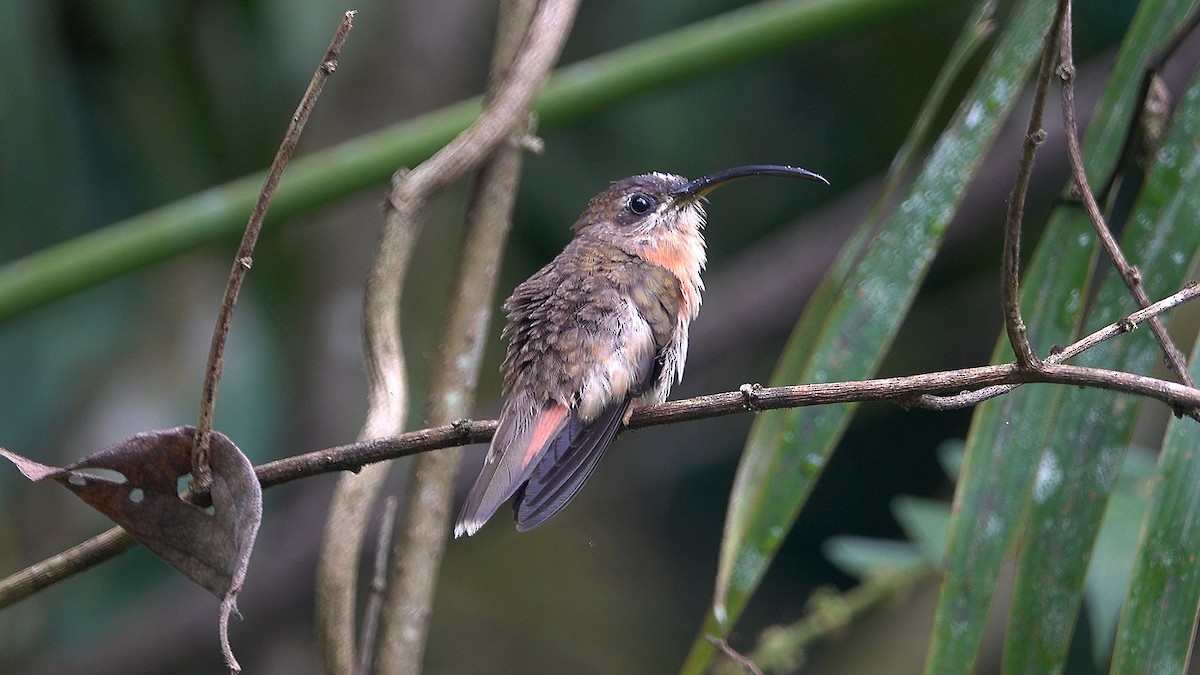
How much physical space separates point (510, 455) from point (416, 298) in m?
3.74

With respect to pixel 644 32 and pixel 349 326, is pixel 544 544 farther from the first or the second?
pixel 644 32

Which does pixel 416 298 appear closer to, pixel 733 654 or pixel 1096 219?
pixel 733 654

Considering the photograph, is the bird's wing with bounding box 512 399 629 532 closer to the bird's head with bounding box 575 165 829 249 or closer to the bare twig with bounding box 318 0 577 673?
the bare twig with bounding box 318 0 577 673

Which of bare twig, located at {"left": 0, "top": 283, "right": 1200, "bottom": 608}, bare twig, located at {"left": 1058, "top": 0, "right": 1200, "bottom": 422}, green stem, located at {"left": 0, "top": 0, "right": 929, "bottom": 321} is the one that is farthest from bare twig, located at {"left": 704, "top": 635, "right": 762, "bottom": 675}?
green stem, located at {"left": 0, "top": 0, "right": 929, "bottom": 321}

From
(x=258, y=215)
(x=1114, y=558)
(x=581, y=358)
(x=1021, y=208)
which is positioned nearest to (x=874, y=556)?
(x=1114, y=558)

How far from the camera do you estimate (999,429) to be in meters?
2.02

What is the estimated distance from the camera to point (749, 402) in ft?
5.49

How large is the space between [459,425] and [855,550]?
2.40 m

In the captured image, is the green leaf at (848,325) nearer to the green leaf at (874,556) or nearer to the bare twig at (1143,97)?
the bare twig at (1143,97)

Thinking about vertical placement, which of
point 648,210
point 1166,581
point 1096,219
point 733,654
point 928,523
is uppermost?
point 648,210

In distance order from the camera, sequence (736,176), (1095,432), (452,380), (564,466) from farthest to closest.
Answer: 1. (736,176)
2. (452,380)
3. (564,466)
4. (1095,432)

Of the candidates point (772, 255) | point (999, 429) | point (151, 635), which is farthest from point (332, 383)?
point (999, 429)

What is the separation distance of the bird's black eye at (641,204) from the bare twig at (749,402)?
1.56 metres

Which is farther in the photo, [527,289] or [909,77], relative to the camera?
[909,77]
